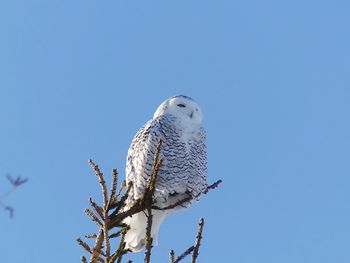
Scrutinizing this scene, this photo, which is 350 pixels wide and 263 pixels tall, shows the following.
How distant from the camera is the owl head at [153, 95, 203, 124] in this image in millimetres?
4801

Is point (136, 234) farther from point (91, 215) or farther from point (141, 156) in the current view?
point (91, 215)

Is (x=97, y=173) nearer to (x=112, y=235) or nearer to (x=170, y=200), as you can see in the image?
(x=112, y=235)

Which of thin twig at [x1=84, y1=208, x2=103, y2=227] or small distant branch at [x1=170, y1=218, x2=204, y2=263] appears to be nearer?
small distant branch at [x1=170, y1=218, x2=204, y2=263]

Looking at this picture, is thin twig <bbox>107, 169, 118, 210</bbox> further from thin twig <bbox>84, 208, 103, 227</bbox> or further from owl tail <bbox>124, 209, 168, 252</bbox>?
owl tail <bbox>124, 209, 168, 252</bbox>

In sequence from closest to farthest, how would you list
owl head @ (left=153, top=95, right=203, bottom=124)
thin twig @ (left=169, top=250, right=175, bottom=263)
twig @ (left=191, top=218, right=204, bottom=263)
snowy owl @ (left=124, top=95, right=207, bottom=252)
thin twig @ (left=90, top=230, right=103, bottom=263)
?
twig @ (left=191, top=218, right=204, bottom=263)
thin twig @ (left=169, top=250, right=175, bottom=263)
thin twig @ (left=90, top=230, right=103, bottom=263)
snowy owl @ (left=124, top=95, right=207, bottom=252)
owl head @ (left=153, top=95, right=203, bottom=124)

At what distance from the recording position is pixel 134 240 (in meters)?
4.04

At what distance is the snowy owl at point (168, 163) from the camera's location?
421 cm

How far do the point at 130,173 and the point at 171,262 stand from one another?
6.83 feet

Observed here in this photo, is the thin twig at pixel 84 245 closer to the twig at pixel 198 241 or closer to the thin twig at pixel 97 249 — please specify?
the thin twig at pixel 97 249

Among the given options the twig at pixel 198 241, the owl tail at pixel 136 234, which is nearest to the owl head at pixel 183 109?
the owl tail at pixel 136 234

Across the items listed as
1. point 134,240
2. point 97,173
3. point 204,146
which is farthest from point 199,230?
point 204,146

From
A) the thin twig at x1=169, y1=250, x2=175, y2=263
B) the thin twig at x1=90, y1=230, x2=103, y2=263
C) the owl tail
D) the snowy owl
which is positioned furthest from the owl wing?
the thin twig at x1=169, y1=250, x2=175, y2=263

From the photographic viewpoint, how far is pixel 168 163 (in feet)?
14.3

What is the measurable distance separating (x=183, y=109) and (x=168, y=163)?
2.16ft
